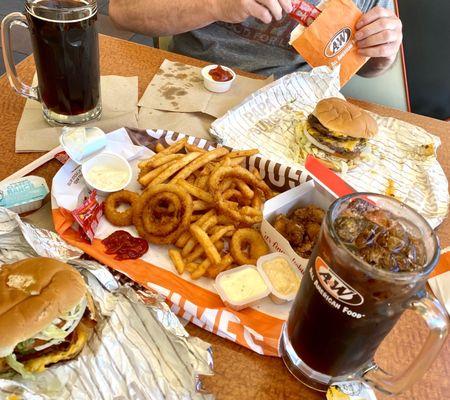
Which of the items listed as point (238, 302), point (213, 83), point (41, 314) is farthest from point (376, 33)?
point (41, 314)

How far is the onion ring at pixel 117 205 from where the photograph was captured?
138 centimetres

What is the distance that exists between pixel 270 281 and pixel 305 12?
51.5 inches

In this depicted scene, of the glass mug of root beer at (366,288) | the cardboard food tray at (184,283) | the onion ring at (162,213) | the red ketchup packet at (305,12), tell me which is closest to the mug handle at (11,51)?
the cardboard food tray at (184,283)

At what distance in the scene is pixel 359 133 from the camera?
194cm

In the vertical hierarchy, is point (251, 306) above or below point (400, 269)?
below

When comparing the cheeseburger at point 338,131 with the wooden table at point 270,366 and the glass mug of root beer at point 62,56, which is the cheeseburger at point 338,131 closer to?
the wooden table at point 270,366

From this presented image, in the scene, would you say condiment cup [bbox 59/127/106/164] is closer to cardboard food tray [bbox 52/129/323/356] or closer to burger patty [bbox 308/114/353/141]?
cardboard food tray [bbox 52/129/323/356]

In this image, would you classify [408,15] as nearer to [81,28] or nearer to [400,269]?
[81,28]

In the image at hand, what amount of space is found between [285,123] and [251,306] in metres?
1.14

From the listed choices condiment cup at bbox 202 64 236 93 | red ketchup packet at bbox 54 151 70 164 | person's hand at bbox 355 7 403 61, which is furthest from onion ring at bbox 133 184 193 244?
person's hand at bbox 355 7 403 61

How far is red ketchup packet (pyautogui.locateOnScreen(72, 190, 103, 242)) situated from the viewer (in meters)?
1.30

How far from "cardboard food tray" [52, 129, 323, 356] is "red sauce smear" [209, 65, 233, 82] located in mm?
663

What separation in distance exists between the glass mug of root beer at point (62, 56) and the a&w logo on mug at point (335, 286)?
1104 mm

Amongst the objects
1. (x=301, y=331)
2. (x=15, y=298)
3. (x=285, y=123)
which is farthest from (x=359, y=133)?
(x=15, y=298)
